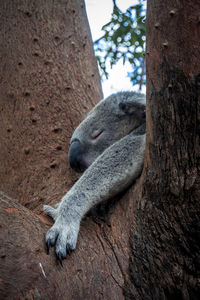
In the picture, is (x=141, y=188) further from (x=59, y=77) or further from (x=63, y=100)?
(x=59, y=77)

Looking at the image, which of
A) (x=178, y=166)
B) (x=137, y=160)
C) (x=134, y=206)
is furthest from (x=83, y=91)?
(x=178, y=166)

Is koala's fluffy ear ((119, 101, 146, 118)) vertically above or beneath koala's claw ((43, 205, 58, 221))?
above

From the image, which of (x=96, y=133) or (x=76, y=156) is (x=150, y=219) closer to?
(x=76, y=156)

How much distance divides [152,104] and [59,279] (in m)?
0.96

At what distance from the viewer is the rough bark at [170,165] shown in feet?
4.05

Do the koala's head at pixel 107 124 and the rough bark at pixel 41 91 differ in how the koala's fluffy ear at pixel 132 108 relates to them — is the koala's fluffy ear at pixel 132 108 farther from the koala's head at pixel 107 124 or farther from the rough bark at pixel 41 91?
the rough bark at pixel 41 91

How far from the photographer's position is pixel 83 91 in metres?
2.97

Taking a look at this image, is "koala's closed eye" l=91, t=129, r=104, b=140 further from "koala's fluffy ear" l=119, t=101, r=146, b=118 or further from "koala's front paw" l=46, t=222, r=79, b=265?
"koala's front paw" l=46, t=222, r=79, b=265

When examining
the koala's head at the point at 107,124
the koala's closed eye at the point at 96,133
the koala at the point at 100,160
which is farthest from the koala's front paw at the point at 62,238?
the koala's closed eye at the point at 96,133

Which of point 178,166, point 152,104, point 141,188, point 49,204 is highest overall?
point 152,104

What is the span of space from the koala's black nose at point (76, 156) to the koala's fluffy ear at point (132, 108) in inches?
23.0

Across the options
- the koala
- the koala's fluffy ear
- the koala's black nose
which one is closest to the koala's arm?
the koala

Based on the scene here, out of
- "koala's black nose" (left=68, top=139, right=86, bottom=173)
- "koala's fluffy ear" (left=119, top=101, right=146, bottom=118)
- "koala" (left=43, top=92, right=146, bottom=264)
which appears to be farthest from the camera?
"koala's fluffy ear" (left=119, top=101, right=146, bottom=118)

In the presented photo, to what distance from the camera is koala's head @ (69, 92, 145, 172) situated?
261 cm
